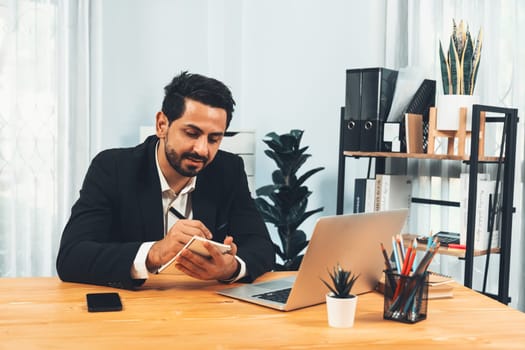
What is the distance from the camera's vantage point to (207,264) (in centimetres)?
164

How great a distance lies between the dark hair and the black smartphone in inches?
25.6

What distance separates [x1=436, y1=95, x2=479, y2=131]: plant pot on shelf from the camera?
8.59 ft

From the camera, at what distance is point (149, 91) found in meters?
4.03

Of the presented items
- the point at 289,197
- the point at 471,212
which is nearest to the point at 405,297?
the point at 471,212

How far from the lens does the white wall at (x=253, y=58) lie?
3670 millimetres

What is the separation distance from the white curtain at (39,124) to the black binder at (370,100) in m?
1.58

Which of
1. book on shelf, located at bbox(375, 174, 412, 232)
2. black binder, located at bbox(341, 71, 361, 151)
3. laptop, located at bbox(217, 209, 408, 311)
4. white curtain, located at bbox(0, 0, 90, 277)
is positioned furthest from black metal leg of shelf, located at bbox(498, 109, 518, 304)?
white curtain, located at bbox(0, 0, 90, 277)

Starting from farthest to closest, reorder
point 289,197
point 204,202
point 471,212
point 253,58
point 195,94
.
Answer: point 253,58 → point 289,197 → point 471,212 → point 204,202 → point 195,94

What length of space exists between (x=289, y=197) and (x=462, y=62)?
1.20 metres

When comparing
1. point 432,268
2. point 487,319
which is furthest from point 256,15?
point 487,319

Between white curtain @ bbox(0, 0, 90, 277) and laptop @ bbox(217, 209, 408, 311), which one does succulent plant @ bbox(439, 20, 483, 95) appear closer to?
laptop @ bbox(217, 209, 408, 311)

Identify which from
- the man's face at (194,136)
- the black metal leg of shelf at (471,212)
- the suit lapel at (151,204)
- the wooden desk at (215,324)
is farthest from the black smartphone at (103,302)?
the black metal leg of shelf at (471,212)

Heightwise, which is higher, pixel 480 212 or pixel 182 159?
pixel 182 159

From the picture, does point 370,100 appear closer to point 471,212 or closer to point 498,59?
point 498,59
